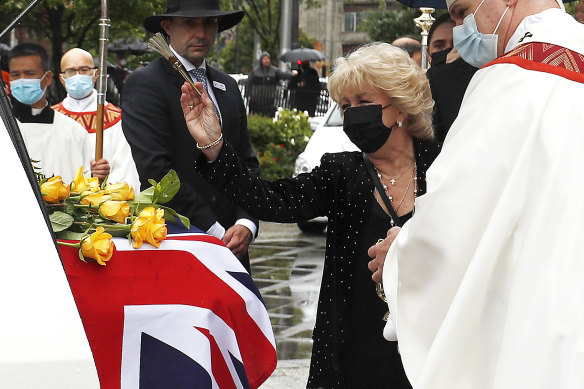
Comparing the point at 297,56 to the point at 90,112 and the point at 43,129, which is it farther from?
the point at 43,129

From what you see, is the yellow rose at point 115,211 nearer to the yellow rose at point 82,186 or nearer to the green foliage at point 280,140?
the yellow rose at point 82,186

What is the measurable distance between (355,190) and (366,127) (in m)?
0.22

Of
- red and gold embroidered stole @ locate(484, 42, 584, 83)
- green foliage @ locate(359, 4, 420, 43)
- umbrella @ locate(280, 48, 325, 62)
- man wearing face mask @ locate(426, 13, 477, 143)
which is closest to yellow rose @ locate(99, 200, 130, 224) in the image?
red and gold embroidered stole @ locate(484, 42, 584, 83)

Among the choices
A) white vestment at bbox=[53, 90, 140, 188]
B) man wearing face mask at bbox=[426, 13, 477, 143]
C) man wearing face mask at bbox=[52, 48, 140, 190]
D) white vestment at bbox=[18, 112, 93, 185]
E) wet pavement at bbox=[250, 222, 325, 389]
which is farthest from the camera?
man wearing face mask at bbox=[52, 48, 140, 190]

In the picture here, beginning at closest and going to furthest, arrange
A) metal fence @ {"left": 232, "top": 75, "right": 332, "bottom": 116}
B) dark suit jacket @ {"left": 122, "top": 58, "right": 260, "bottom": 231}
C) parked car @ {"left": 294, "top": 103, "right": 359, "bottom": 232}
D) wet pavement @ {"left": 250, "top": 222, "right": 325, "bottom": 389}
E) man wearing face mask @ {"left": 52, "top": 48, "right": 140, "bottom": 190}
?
1. dark suit jacket @ {"left": 122, "top": 58, "right": 260, "bottom": 231}
2. wet pavement @ {"left": 250, "top": 222, "right": 325, "bottom": 389}
3. man wearing face mask @ {"left": 52, "top": 48, "right": 140, "bottom": 190}
4. parked car @ {"left": 294, "top": 103, "right": 359, "bottom": 232}
5. metal fence @ {"left": 232, "top": 75, "right": 332, "bottom": 116}

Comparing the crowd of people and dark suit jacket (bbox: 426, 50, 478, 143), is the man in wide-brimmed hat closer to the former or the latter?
the crowd of people

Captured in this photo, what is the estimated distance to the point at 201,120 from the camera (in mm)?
3369

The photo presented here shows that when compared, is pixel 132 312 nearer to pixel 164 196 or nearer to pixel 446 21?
pixel 164 196

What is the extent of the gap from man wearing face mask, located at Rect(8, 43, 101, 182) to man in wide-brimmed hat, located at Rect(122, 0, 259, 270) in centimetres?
143

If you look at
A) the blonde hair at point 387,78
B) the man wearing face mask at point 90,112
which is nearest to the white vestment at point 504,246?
the blonde hair at point 387,78

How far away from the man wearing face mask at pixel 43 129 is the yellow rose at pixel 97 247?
308cm

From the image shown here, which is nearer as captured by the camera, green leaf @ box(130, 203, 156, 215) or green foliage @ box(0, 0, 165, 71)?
green leaf @ box(130, 203, 156, 215)

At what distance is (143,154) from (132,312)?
1.57m

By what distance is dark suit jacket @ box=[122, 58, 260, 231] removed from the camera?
4.35 metres
